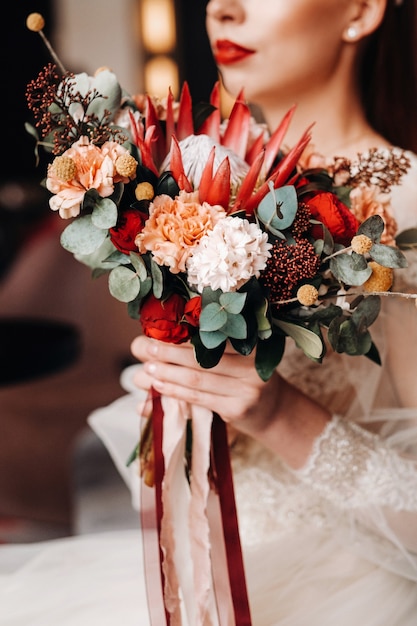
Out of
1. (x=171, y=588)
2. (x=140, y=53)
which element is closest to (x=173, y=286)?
(x=171, y=588)

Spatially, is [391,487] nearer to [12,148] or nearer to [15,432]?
[15,432]

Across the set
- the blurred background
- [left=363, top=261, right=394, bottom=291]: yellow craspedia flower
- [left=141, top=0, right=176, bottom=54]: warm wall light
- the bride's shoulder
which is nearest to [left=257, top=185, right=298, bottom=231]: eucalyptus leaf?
[left=363, top=261, right=394, bottom=291]: yellow craspedia flower

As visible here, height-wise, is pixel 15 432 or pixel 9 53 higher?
pixel 9 53

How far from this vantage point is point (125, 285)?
2.56ft

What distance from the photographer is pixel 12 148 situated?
6.07m

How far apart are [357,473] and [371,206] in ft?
1.07

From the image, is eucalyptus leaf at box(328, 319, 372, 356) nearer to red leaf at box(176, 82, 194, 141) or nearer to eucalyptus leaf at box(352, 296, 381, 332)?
eucalyptus leaf at box(352, 296, 381, 332)

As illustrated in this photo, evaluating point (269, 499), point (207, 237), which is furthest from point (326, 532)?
point (207, 237)

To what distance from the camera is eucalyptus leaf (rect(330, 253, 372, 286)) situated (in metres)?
0.77

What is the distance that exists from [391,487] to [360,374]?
172 millimetres

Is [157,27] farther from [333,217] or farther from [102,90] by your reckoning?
[333,217]

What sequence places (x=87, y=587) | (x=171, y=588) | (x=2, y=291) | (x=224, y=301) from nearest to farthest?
(x=224, y=301)
(x=171, y=588)
(x=87, y=587)
(x=2, y=291)

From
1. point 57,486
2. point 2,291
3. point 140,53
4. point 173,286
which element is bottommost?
point 57,486

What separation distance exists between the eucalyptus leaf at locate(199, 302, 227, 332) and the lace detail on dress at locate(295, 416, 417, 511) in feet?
0.94
